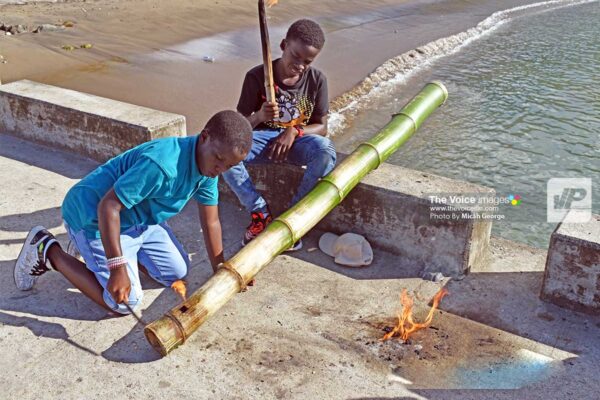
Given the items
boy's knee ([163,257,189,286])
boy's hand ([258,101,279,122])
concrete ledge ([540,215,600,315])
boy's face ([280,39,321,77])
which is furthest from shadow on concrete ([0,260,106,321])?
concrete ledge ([540,215,600,315])

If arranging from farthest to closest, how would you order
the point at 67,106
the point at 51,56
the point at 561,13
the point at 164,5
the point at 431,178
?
the point at 561,13 → the point at 164,5 → the point at 51,56 → the point at 67,106 → the point at 431,178

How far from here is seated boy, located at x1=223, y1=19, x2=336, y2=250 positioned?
180 inches

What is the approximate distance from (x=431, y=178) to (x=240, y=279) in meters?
1.69

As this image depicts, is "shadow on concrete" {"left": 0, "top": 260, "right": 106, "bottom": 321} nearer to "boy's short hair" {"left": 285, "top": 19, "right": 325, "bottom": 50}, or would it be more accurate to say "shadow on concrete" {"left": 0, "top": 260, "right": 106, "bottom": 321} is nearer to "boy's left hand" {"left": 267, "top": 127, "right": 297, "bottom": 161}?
"boy's left hand" {"left": 267, "top": 127, "right": 297, "bottom": 161}

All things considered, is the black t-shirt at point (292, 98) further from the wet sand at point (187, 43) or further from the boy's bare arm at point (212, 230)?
the wet sand at point (187, 43)

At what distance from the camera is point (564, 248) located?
3.92 metres

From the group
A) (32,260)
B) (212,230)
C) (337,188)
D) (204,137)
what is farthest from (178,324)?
(337,188)

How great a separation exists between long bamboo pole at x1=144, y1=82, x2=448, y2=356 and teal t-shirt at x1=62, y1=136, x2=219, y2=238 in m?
0.44

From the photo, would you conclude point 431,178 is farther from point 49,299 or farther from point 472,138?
point 472,138

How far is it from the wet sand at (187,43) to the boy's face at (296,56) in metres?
4.14

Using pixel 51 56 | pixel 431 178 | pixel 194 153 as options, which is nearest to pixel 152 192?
pixel 194 153

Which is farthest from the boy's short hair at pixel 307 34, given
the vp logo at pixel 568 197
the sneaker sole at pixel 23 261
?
the vp logo at pixel 568 197

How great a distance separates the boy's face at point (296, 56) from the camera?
4.54 m

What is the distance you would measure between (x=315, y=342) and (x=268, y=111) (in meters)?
1.73
